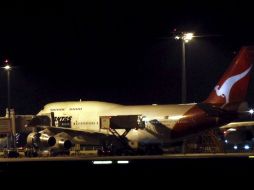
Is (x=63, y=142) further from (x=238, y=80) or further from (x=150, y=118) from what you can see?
(x=238, y=80)

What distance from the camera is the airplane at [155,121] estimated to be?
176ft

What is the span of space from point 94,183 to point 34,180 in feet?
9.30

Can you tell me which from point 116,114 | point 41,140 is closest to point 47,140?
point 41,140

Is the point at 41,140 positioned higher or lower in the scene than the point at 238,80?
lower

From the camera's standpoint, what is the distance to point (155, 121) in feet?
183

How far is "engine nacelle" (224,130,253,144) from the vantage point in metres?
58.4

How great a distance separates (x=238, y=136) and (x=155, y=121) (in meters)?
8.30

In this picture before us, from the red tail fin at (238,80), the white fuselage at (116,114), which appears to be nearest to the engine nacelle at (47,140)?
the white fuselage at (116,114)

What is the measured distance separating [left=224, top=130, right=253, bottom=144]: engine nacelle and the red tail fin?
469 centimetres

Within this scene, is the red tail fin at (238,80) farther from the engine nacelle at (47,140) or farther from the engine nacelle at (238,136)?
the engine nacelle at (47,140)

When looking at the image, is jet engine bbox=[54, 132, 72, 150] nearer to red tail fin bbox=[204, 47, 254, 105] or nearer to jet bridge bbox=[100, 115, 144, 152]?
jet bridge bbox=[100, 115, 144, 152]

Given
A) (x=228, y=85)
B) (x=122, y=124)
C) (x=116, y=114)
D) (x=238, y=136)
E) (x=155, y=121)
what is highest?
(x=228, y=85)

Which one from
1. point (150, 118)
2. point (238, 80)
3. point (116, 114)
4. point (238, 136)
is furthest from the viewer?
point (238, 136)

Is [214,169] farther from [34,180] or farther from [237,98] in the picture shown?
[237,98]
